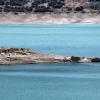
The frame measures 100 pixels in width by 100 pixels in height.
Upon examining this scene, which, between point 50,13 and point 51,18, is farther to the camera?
point 50,13

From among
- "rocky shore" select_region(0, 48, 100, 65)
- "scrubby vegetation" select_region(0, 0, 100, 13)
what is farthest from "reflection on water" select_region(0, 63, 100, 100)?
"scrubby vegetation" select_region(0, 0, 100, 13)

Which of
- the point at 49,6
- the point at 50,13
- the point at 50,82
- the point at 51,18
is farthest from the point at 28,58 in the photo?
the point at 49,6

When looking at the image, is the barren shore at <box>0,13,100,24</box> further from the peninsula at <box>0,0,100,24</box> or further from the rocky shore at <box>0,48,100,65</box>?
the rocky shore at <box>0,48,100,65</box>

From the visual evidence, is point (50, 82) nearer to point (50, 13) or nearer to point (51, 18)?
point (51, 18)

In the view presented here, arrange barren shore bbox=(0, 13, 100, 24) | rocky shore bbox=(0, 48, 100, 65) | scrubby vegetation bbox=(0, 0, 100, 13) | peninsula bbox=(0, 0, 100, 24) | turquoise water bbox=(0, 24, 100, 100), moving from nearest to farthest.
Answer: turquoise water bbox=(0, 24, 100, 100)
rocky shore bbox=(0, 48, 100, 65)
barren shore bbox=(0, 13, 100, 24)
peninsula bbox=(0, 0, 100, 24)
scrubby vegetation bbox=(0, 0, 100, 13)

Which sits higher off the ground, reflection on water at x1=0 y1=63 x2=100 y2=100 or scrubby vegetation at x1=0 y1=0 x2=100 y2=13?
reflection on water at x1=0 y1=63 x2=100 y2=100

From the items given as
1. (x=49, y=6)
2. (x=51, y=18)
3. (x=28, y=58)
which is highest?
(x=28, y=58)
